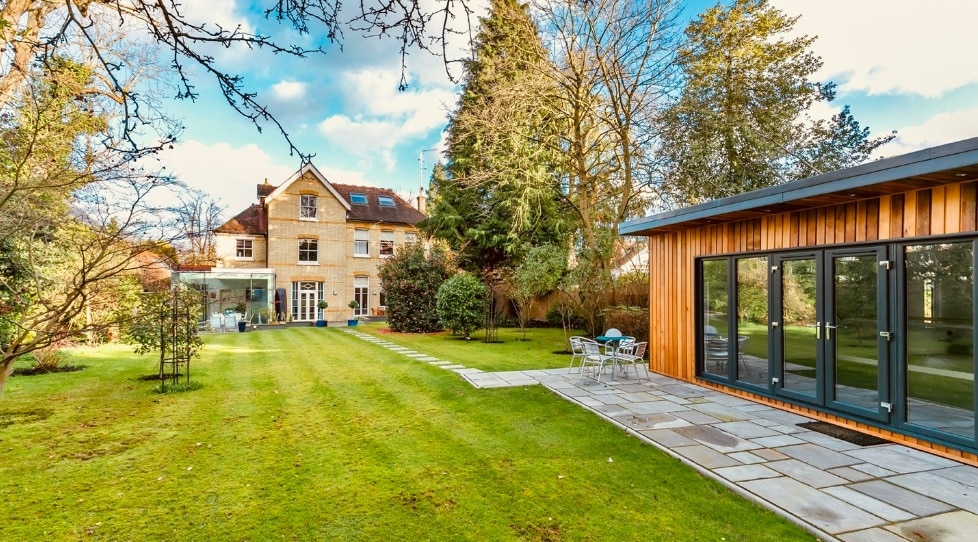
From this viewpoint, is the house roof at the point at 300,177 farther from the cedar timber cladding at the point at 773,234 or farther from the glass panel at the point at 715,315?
the glass panel at the point at 715,315

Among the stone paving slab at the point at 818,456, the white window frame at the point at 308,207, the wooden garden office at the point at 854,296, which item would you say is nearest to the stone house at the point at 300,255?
the white window frame at the point at 308,207

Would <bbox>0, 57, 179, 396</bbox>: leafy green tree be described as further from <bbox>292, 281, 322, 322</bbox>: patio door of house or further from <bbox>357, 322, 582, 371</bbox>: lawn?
<bbox>292, 281, 322, 322</bbox>: patio door of house

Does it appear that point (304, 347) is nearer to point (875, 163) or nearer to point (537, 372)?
point (537, 372)

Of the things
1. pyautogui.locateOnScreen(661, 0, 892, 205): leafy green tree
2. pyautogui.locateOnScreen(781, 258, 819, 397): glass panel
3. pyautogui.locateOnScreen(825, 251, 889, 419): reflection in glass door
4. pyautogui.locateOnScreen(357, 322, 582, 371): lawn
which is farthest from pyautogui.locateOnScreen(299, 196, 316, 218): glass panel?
pyautogui.locateOnScreen(825, 251, 889, 419): reflection in glass door

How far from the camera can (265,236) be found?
24391 millimetres

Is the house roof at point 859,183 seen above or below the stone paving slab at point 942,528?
above

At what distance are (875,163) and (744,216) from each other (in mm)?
2202

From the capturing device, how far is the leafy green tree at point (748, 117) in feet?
39.5

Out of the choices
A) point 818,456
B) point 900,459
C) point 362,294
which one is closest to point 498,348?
point 818,456

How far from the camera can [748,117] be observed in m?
12.4

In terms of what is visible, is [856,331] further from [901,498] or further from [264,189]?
[264,189]

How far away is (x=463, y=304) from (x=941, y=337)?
11.5m

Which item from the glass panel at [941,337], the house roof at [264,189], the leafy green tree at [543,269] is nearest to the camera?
the glass panel at [941,337]

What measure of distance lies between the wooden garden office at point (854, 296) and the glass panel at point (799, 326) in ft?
0.05
